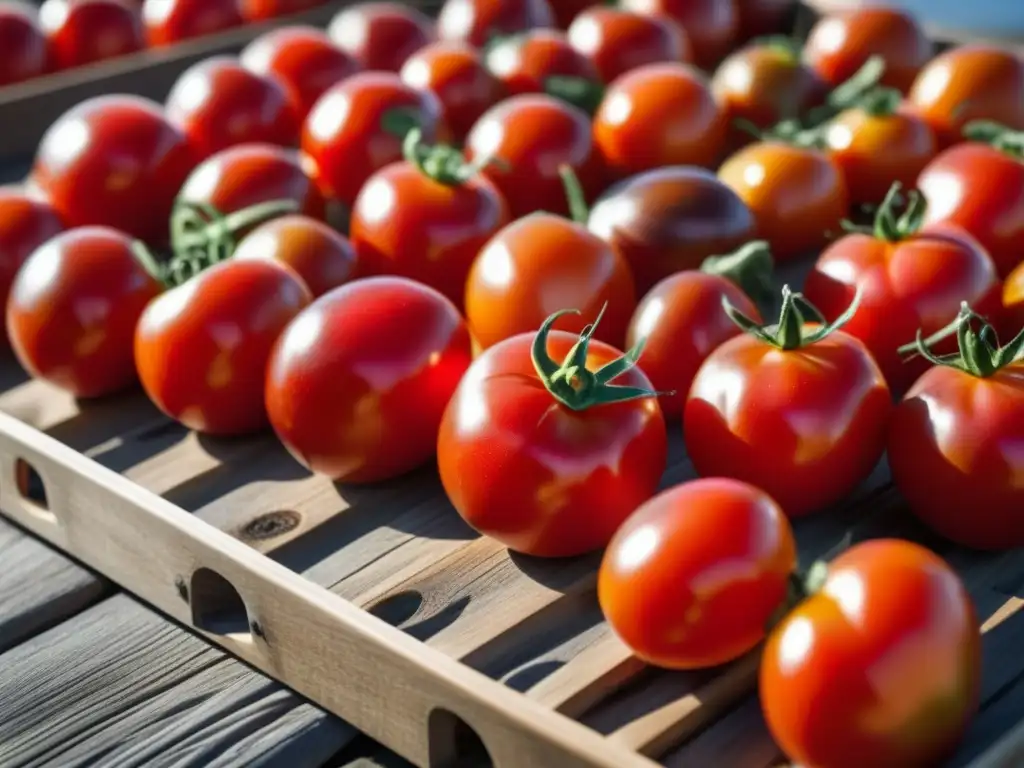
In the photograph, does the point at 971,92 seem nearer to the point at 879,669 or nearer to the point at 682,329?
the point at 682,329

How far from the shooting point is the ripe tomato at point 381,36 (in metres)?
2.31

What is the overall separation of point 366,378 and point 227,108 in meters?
0.82

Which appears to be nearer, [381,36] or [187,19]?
[381,36]

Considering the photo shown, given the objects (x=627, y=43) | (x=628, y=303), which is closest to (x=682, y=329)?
(x=628, y=303)

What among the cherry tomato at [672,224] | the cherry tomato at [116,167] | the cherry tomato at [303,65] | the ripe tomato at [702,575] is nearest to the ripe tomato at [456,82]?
the cherry tomato at [303,65]

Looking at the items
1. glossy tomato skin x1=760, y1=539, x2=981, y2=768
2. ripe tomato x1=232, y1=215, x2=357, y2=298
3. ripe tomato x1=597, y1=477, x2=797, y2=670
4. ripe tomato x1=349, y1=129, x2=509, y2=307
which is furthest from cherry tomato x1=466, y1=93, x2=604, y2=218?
glossy tomato skin x1=760, y1=539, x2=981, y2=768

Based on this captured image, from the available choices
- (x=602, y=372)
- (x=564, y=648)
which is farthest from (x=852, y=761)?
(x=602, y=372)

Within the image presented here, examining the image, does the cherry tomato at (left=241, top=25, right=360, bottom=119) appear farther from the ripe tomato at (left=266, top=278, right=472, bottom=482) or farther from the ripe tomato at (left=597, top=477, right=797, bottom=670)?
the ripe tomato at (left=597, top=477, right=797, bottom=670)

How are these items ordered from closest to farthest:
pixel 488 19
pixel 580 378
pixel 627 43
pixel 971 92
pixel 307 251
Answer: pixel 580 378, pixel 307 251, pixel 971 92, pixel 627 43, pixel 488 19

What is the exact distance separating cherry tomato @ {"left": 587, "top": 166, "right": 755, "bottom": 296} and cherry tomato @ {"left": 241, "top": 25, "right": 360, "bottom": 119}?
2.31ft

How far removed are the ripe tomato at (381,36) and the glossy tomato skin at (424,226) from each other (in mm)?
726

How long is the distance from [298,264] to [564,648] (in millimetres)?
649

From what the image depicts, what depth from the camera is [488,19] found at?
94.0 inches

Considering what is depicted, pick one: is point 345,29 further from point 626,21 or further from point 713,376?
point 713,376
